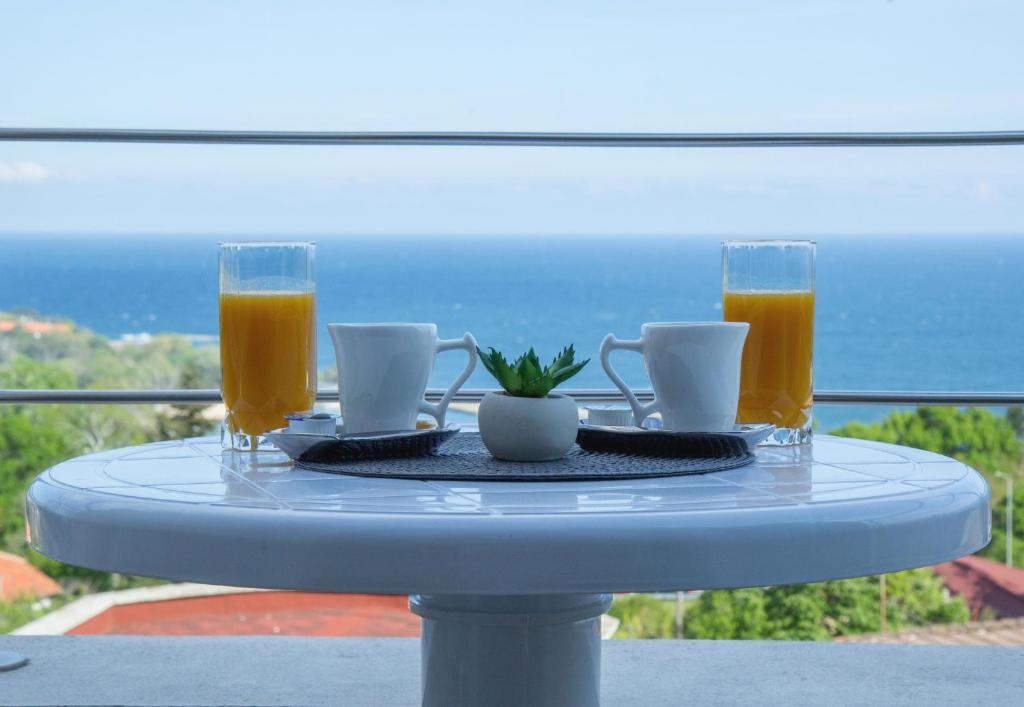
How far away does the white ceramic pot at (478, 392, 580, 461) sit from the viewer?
34.0 inches

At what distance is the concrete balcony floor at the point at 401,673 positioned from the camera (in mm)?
1867

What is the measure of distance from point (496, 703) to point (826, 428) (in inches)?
793

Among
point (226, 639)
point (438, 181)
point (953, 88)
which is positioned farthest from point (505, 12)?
point (226, 639)

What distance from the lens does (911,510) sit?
2.31 feet

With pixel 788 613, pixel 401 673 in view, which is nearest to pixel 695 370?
pixel 401 673

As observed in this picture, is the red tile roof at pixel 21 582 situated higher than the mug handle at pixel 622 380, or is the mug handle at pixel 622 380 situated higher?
the mug handle at pixel 622 380

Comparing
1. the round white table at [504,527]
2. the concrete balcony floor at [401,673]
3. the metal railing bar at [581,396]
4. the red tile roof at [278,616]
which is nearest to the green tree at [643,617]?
the red tile roof at [278,616]

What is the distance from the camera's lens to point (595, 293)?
24.9 m

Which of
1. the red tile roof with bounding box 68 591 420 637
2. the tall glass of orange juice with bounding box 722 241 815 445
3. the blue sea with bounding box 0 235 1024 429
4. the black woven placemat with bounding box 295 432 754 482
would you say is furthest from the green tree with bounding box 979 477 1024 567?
the black woven placemat with bounding box 295 432 754 482

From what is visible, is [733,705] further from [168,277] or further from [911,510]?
[168,277]

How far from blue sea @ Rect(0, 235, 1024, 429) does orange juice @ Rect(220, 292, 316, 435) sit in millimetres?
21920

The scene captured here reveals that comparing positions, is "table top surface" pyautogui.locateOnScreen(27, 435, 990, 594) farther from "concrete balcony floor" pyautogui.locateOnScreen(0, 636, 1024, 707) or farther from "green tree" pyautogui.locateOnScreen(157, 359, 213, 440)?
"green tree" pyautogui.locateOnScreen(157, 359, 213, 440)

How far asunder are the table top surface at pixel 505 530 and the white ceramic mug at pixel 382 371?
0.51ft

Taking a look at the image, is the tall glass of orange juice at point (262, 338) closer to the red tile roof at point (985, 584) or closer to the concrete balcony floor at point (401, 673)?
the concrete balcony floor at point (401, 673)
